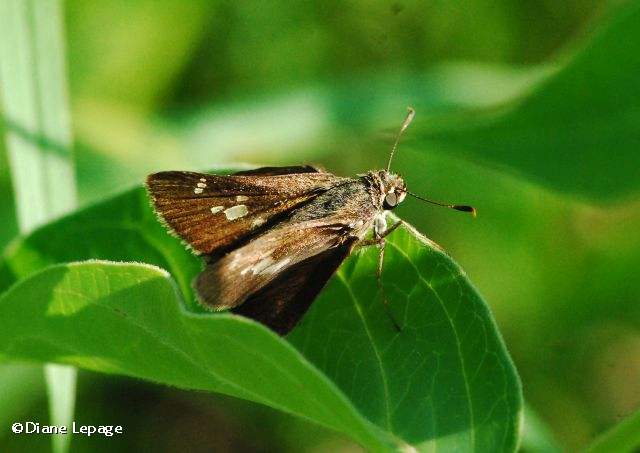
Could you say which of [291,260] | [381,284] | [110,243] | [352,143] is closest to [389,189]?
[291,260]

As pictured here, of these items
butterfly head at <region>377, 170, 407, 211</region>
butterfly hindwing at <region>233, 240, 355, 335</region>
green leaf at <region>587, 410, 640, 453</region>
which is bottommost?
green leaf at <region>587, 410, 640, 453</region>

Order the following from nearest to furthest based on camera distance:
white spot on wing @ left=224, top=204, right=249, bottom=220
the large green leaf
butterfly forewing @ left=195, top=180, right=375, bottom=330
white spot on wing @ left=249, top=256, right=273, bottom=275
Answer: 1. the large green leaf
2. butterfly forewing @ left=195, top=180, right=375, bottom=330
3. white spot on wing @ left=249, top=256, right=273, bottom=275
4. white spot on wing @ left=224, top=204, right=249, bottom=220

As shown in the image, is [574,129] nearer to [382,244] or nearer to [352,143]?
[382,244]

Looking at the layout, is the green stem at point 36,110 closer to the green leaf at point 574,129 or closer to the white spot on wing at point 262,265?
the white spot on wing at point 262,265

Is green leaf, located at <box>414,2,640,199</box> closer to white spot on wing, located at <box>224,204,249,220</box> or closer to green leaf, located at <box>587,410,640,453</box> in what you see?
white spot on wing, located at <box>224,204,249,220</box>

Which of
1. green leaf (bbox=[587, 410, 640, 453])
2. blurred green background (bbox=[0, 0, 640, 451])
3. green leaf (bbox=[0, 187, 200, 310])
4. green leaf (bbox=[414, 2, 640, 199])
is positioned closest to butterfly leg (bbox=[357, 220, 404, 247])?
green leaf (bbox=[0, 187, 200, 310])

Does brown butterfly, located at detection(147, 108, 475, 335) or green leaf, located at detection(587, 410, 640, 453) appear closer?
green leaf, located at detection(587, 410, 640, 453)

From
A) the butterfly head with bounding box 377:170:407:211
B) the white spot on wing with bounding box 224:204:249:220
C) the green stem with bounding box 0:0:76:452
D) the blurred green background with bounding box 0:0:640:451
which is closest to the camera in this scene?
the white spot on wing with bounding box 224:204:249:220

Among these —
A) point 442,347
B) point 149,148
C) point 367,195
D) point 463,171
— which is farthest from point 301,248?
point 463,171
